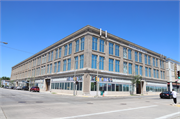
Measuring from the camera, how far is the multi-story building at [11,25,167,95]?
114 feet

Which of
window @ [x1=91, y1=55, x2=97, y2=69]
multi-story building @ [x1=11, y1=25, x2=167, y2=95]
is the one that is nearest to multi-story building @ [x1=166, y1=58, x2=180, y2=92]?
multi-story building @ [x1=11, y1=25, x2=167, y2=95]

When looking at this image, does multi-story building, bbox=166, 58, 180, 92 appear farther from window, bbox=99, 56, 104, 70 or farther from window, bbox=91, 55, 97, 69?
window, bbox=91, 55, 97, 69

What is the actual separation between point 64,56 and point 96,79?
15564 millimetres

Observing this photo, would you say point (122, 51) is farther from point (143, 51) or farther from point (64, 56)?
point (64, 56)

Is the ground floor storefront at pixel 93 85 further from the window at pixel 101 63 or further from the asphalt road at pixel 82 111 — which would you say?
the asphalt road at pixel 82 111

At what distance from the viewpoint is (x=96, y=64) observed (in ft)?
118

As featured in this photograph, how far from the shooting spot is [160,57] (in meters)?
61.0

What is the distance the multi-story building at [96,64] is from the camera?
34.9m

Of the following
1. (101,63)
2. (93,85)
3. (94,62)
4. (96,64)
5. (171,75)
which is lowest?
(93,85)

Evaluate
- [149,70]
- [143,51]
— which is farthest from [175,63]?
[143,51]

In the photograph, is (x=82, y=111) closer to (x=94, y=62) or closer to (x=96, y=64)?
(x=94, y=62)

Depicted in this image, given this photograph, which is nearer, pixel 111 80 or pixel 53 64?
pixel 111 80

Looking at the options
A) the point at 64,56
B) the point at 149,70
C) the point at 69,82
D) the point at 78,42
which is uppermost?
the point at 78,42

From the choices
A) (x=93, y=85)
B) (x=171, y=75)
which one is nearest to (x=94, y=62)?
(x=93, y=85)
